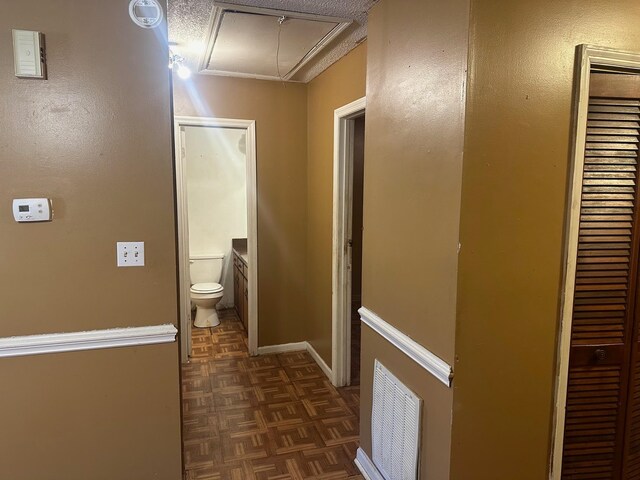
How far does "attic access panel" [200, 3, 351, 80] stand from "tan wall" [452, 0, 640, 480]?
114 centimetres

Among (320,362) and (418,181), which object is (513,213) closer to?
(418,181)

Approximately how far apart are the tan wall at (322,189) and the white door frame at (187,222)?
1.52 feet

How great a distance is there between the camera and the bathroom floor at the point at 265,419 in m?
2.26

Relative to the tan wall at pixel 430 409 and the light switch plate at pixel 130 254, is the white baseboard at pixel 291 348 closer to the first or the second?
the tan wall at pixel 430 409

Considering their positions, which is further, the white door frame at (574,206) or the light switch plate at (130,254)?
the light switch plate at (130,254)

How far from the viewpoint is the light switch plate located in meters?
1.81

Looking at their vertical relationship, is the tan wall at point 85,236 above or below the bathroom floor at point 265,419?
above

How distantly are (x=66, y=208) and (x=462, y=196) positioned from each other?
154cm

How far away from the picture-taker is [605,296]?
5.26 ft

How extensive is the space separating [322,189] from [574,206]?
2038 millimetres

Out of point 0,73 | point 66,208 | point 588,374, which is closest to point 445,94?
point 588,374

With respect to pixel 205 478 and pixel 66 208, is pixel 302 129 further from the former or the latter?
pixel 205 478

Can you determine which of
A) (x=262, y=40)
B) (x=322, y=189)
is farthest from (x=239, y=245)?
(x=262, y=40)

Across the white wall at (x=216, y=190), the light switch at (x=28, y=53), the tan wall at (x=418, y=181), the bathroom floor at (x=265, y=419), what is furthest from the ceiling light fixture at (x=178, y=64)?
the bathroom floor at (x=265, y=419)
